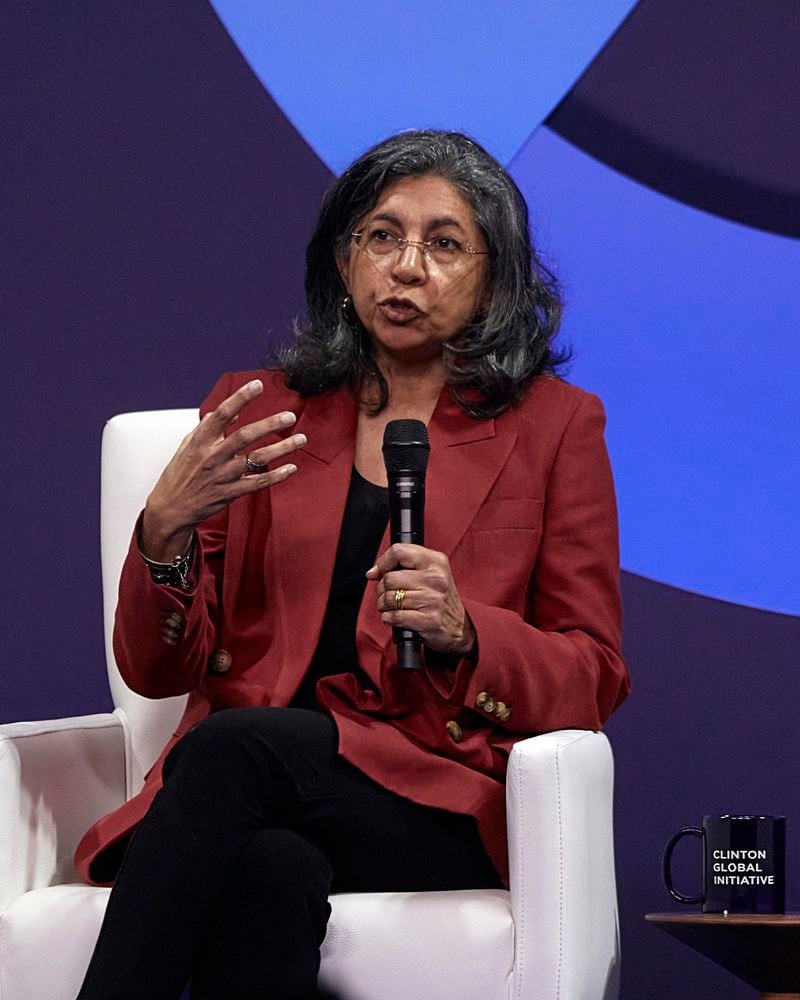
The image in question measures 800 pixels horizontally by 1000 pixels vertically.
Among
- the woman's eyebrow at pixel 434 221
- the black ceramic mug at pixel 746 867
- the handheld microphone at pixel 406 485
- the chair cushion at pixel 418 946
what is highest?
the woman's eyebrow at pixel 434 221

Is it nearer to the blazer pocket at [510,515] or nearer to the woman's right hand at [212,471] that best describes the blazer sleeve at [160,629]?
the woman's right hand at [212,471]

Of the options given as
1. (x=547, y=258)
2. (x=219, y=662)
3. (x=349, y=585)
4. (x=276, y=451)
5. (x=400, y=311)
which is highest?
(x=547, y=258)

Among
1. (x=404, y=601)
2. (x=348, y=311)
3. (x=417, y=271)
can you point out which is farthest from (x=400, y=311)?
(x=404, y=601)

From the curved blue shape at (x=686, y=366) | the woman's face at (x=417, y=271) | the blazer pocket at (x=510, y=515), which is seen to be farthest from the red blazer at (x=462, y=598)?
the curved blue shape at (x=686, y=366)

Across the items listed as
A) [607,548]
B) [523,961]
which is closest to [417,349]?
[607,548]

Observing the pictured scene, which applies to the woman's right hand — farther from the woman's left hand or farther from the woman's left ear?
the woman's left ear

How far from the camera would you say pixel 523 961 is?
1.68 m

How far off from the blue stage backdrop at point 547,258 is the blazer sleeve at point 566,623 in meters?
0.66

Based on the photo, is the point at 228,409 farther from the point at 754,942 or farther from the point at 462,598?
the point at 754,942

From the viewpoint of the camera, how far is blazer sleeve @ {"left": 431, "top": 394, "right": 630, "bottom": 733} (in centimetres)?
185

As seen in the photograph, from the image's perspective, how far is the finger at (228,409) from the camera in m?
1.78

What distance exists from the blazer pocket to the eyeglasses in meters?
0.34

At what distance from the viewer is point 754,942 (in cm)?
177

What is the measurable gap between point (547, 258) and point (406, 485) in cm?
111
